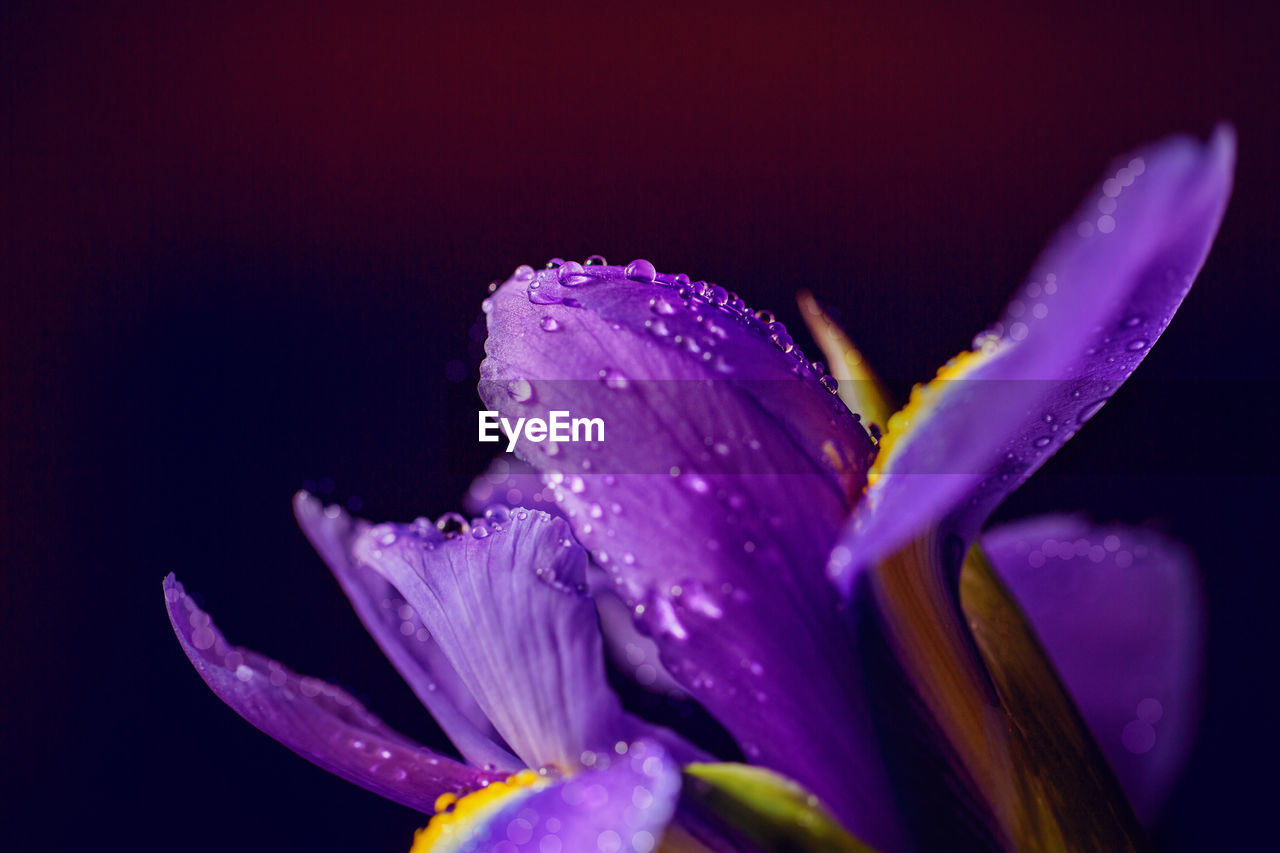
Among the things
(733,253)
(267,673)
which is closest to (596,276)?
(267,673)

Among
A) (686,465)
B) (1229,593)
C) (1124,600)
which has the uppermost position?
(686,465)

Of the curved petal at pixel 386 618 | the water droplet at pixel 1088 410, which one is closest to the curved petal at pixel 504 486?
the curved petal at pixel 386 618

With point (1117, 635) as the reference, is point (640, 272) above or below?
above

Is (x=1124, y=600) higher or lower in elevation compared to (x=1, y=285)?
lower

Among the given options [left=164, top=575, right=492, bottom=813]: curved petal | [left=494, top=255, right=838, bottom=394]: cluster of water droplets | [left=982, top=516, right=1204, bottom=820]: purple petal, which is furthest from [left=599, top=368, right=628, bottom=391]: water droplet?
[left=982, top=516, right=1204, bottom=820]: purple petal

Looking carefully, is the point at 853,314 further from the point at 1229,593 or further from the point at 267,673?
the point at 267,673

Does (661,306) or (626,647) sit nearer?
(661,306)

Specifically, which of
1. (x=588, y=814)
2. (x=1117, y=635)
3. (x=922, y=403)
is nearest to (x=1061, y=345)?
(x=922, y=403)

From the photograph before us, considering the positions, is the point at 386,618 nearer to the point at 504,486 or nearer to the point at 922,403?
the point at 504,486
